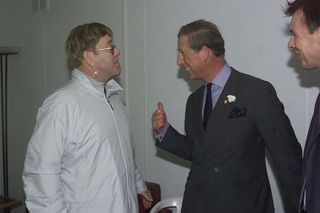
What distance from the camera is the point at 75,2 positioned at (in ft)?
11.0

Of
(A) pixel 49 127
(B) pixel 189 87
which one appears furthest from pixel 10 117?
(A) pixel 49 127

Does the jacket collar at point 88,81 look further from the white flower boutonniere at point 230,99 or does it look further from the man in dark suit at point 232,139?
the white flower boutonniere at point 230,99

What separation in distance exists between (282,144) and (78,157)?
954 millimetres

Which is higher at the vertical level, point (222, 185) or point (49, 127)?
point (49, 127)

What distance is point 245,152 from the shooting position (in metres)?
1.81

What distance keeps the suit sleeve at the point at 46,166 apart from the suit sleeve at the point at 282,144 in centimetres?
92

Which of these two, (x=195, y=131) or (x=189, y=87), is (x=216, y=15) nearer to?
(x=189, y=87)

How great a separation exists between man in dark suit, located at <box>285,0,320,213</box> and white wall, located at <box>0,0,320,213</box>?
785 millimetres

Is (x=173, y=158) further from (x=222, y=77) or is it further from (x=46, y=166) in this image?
(x=46, y=166)

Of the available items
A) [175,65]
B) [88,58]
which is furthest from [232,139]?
[175,65]

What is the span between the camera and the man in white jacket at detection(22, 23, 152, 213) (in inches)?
68.7

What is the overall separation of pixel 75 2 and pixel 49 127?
190 centimetres

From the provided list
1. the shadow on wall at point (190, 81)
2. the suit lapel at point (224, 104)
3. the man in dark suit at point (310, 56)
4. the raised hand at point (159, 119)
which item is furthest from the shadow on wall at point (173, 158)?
the man in dark suit at point (310, 56)

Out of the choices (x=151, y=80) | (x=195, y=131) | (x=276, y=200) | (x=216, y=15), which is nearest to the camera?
(x=195, y=131)
